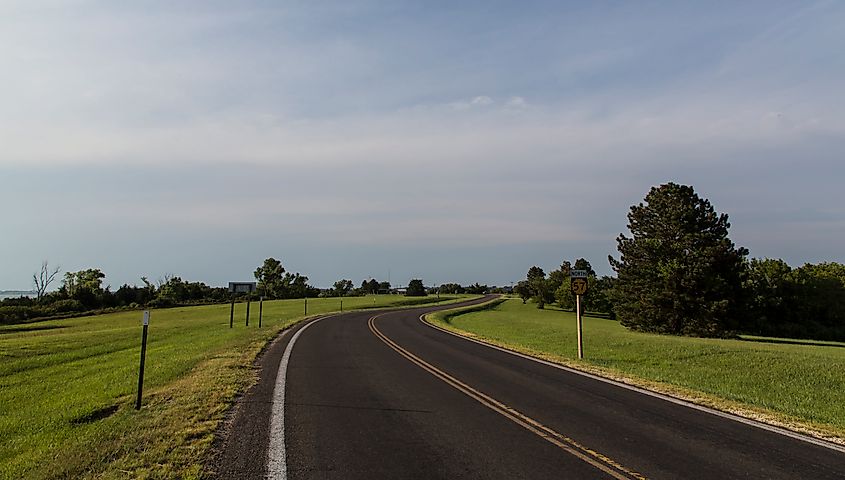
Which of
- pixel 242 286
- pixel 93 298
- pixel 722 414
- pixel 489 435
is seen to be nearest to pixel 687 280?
pixel 242 286

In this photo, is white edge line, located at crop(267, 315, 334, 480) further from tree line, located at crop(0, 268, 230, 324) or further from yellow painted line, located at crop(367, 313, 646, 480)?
tree line, located at crop(0, 268, 230, 324)

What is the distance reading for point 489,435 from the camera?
7812 mm

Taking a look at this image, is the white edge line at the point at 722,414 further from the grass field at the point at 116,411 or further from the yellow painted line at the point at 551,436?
the grass field at the point at 116,411

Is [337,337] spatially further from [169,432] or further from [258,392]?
[169,432]

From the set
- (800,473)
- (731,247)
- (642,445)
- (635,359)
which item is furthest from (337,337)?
(731,247)

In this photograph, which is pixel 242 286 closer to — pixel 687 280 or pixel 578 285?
pixel 578 285

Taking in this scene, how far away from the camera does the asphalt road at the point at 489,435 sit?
625cm

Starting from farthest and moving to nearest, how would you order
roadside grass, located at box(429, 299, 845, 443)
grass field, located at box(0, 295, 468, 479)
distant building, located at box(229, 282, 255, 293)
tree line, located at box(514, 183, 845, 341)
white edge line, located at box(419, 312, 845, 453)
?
tree line, located at box(514, 183, 845, 341), distant building, located at box(229, 282, 255, 293), roadside grass, located at box(429, 299, 845, 443), white edge line, located at box(419, 312, 845, 453), grass field, located at box(0, 295, 468, 479)

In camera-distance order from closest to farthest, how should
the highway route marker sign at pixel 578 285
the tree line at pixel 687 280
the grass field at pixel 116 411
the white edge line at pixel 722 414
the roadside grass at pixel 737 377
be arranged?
the grass field at pixel 116 411 → the white edge line at pixel 722 414 → the roadside grass at pixel 737 377 → the highway route marker sign at pixel 578 285 → the tree line at pixel 687 280

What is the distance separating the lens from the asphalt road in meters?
6.25

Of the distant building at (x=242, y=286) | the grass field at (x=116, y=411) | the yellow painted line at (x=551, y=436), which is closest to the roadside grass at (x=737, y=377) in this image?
the yellow painted line at (x=551, y=436)

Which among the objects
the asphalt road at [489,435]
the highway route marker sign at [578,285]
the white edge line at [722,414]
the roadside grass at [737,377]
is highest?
the highway route marker sign at [578,285]

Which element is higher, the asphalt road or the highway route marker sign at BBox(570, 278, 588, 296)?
the highway route marker sign at BBox(570, 278, 588, 296)

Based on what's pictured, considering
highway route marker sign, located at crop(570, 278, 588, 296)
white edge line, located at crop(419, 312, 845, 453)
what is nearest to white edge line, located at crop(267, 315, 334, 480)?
white edge line, located at crop(419, 312, 845, 453)
